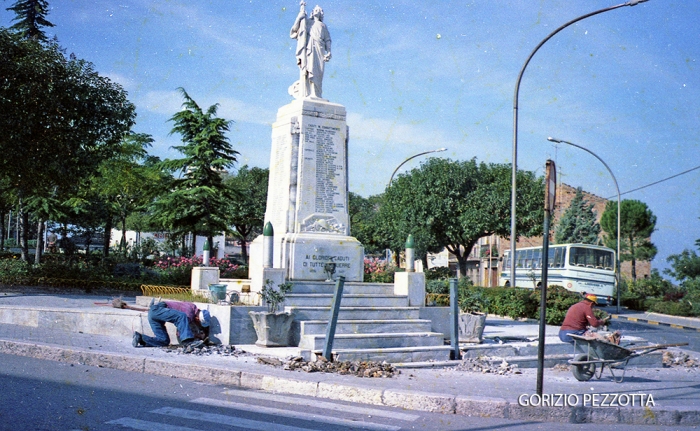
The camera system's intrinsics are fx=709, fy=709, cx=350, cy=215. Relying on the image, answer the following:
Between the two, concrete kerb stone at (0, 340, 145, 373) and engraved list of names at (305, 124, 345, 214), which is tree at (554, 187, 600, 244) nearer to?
engraved list of names at (305, 124, 345, 214)

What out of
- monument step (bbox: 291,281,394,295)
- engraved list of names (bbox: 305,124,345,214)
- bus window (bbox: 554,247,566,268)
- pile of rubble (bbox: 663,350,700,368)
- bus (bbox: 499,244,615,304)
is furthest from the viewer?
bus window (bbox: 554,247,566,268)

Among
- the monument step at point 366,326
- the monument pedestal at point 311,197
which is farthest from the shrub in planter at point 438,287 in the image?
the monument step at point 366,326

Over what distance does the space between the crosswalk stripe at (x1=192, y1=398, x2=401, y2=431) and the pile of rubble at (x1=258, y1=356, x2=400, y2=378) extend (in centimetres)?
208

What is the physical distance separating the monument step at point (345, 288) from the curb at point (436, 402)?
4977 mm

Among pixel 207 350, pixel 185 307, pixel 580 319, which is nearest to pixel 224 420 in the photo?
pixel 207 350

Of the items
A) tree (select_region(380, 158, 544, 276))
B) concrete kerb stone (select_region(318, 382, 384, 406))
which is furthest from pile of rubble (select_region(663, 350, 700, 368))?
tree (select_region(380, 158, 544, 276))

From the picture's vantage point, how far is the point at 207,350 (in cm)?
1180

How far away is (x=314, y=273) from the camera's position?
52.0ft

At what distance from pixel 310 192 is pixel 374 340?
177 inches

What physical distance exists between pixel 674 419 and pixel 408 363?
454 centimetres

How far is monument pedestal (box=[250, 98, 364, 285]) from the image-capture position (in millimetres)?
15805

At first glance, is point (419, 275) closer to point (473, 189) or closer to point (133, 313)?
point (133, 313)

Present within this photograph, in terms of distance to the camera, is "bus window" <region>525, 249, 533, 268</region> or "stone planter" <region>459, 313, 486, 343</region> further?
"bus window" <region>525, 249, 533, 268</region>

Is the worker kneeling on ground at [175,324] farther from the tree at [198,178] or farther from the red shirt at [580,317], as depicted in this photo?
the tree at [198,178]
